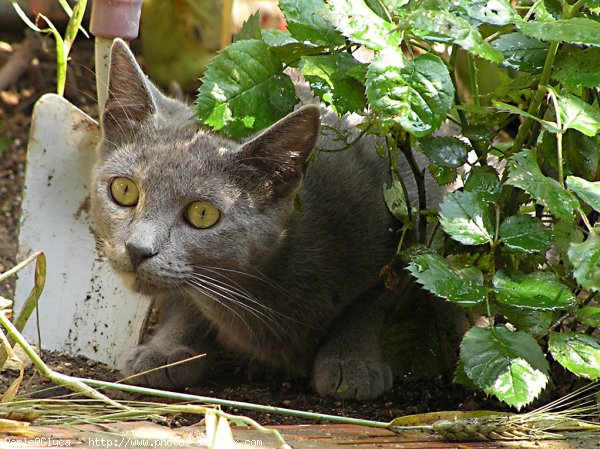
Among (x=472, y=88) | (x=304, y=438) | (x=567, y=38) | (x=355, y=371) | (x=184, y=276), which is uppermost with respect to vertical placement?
(x=567, y=38)

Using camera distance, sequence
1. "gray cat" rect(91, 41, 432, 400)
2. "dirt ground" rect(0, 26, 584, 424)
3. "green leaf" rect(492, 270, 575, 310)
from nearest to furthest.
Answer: "green leaf" rect(492, 270, 575, 310) → "gray cat" rect(91, 41, 432, 400) → "dirt ground" rect(0, 26, 584, 424)

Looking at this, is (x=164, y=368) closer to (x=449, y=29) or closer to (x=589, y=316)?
(x=589, y=316)

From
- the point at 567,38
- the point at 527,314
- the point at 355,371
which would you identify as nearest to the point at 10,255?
the point at 355,371

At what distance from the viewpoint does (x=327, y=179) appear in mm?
2129

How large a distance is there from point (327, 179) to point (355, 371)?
472 mm

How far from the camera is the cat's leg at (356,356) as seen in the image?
2.01 metres

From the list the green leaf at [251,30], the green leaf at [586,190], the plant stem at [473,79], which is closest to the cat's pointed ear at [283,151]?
the green leaf at [251,30]

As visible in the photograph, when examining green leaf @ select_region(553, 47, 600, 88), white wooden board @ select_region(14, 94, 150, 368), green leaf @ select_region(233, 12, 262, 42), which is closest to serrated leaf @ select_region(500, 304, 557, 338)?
green leaf @ select_region(553, 47, 600, 88)

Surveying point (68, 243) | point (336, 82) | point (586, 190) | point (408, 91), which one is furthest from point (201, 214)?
point (586, 190)

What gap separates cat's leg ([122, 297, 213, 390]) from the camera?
2.11 meters

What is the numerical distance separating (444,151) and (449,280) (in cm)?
30

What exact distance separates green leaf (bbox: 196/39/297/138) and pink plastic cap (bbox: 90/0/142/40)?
61 centimetres

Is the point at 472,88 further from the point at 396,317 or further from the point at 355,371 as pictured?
the point at 355,371

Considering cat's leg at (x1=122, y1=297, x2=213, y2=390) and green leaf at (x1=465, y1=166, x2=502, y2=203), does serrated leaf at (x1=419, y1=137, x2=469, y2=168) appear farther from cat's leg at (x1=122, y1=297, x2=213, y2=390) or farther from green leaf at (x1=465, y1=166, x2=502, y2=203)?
cat's leg at (x1=122, y1=297, x2=213, y2=390)
